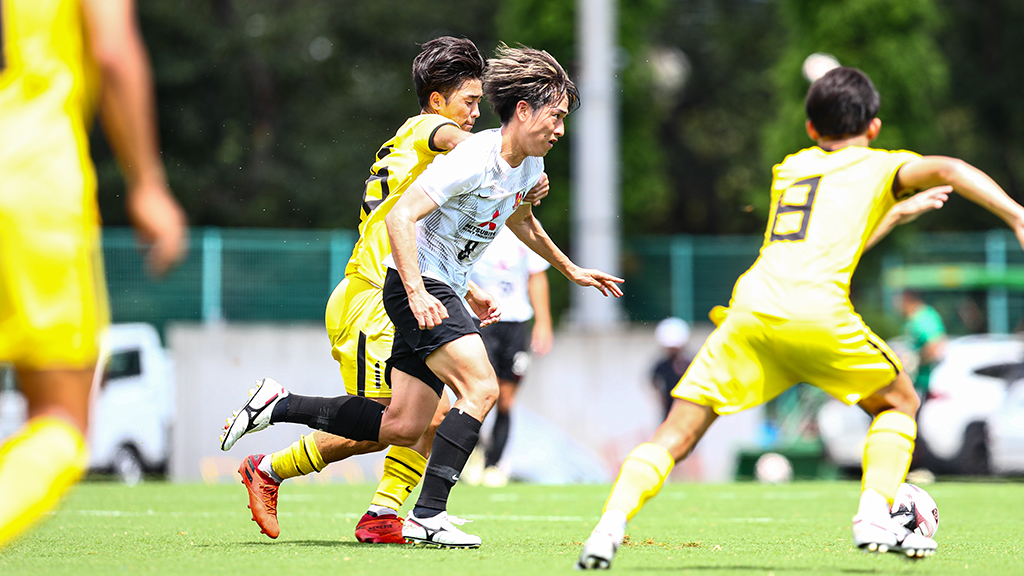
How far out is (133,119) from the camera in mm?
2967

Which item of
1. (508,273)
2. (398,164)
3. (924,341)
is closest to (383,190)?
(398,164)

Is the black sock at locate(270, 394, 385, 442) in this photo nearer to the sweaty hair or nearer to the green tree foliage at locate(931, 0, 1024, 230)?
the sweaty hair

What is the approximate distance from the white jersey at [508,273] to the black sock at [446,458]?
4.40m

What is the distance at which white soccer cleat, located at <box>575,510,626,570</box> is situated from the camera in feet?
13.3

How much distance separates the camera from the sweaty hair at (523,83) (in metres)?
4.98

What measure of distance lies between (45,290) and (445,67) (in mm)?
3167

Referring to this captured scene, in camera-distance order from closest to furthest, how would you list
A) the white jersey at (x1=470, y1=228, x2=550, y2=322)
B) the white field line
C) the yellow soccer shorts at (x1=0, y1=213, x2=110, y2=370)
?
the yellow soccer shorts at (x1=0, y1=213, x2=110, y2=370) < the white field line < the white jersey at (x1=470, y1=228, x2=550, y2=322)

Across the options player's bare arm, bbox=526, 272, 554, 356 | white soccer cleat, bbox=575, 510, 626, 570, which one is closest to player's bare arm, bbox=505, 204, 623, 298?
white soccer cleat, bbox=575, 510, 626, 570

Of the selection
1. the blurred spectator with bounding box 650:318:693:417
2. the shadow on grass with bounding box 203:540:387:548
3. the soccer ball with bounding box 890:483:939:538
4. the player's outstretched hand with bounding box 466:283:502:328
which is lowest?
the blurred spectator with bounding box 650:318:693:417

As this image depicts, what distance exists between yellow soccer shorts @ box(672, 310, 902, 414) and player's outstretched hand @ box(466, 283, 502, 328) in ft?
5.69

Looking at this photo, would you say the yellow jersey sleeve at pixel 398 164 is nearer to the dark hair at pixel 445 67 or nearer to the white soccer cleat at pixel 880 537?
the dark hair at pixel 445 67

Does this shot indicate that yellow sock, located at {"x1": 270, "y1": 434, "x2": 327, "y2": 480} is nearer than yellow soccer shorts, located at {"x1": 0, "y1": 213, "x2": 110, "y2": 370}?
No

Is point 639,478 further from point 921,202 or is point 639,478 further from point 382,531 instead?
point 382,531

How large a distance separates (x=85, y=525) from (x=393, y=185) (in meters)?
2.37
